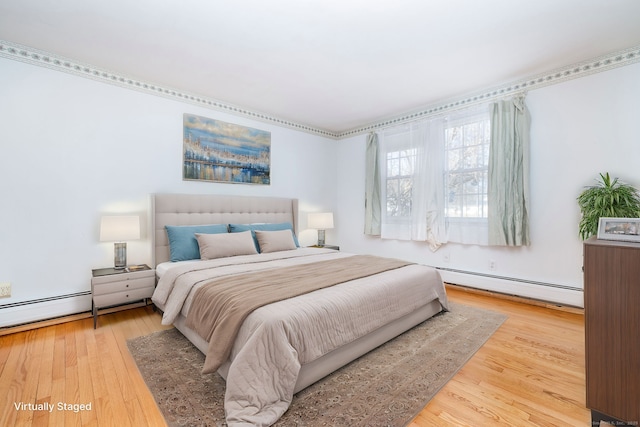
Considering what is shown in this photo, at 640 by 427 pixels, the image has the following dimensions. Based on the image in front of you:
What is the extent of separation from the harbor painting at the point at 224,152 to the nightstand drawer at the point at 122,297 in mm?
1448

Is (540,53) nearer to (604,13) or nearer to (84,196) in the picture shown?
(604,13)

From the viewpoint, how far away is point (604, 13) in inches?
85.7

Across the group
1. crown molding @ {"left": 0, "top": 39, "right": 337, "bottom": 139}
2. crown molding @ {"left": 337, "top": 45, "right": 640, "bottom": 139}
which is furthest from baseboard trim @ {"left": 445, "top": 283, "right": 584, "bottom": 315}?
crown molding @ {"left": 0, "top": 39, "right": 337, "bottom": 139}

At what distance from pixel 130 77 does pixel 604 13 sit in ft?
14.6

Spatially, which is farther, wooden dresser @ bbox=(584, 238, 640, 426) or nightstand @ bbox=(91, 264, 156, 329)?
nightstand @ bbox=(91, 264, 156, 329)

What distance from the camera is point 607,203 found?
8.40ft

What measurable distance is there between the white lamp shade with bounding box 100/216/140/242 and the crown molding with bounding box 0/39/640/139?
1.51 m

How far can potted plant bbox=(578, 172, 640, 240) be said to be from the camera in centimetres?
253

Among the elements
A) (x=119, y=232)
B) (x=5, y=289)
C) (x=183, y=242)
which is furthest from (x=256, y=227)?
(x=5, y=289)

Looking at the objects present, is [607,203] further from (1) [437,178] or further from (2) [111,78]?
(2) [111,78]

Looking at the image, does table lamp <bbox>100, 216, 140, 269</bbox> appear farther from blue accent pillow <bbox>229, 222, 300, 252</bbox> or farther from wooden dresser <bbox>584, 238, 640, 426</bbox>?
wooden dresser <bbox>584, 238, 640, 426</bbox>

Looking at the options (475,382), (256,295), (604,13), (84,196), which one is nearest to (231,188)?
(84,196)

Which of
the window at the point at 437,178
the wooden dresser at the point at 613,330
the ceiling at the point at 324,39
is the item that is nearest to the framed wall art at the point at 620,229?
the wooden dresser at the point at 613,330

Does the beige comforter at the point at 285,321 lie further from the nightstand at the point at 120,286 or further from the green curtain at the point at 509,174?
the green curtain at the point at 509,174
